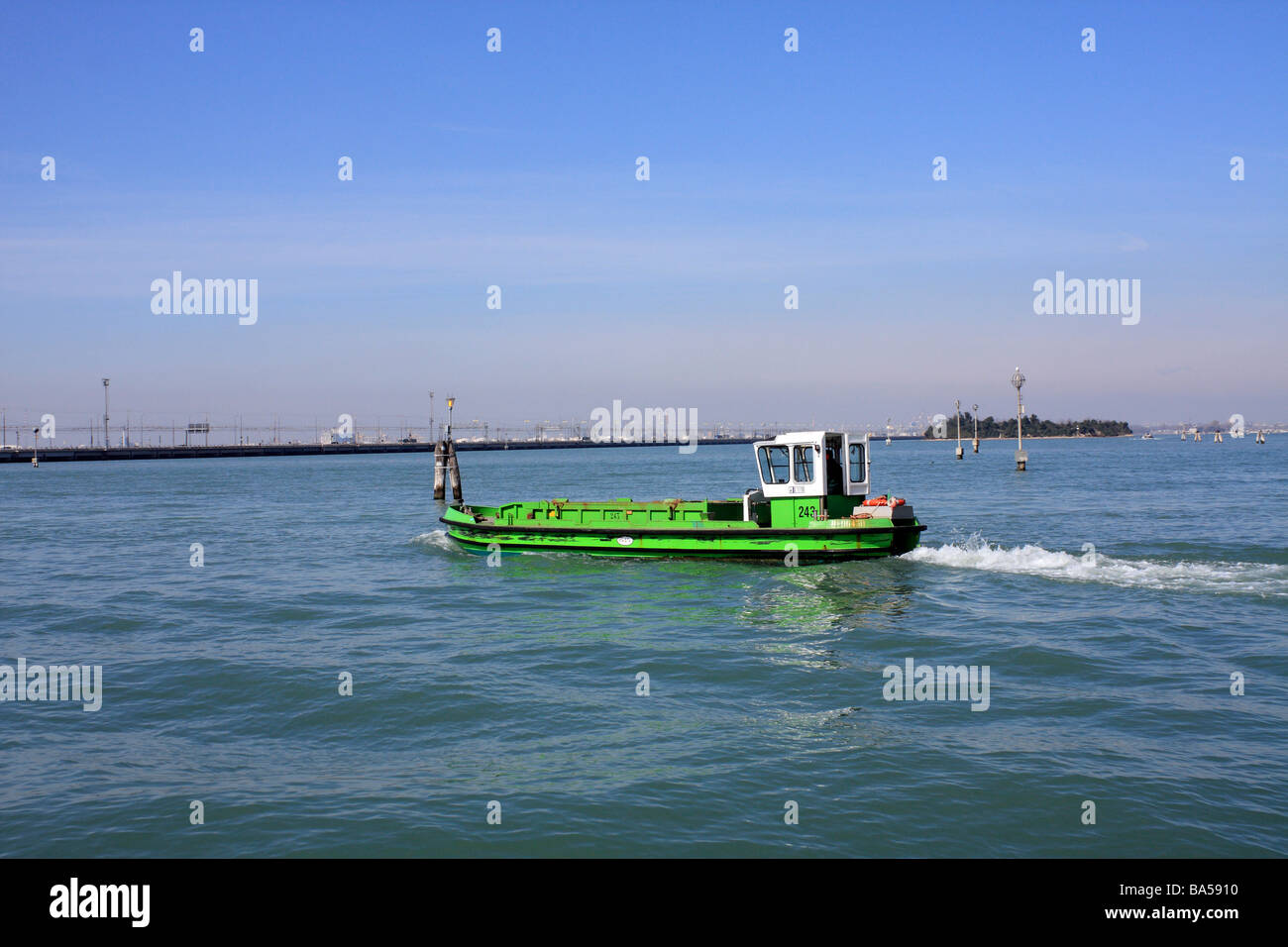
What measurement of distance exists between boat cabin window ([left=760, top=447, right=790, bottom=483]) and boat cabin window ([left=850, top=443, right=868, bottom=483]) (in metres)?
2.37

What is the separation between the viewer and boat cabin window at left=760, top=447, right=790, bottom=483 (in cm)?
3169

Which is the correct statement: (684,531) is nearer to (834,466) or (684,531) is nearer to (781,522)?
(781,522)

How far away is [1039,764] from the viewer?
12547mm

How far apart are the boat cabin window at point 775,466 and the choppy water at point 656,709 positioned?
3.37m

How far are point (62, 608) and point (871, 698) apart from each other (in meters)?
23.4

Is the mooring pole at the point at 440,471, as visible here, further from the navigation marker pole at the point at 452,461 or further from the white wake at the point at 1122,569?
the white wake at the point at 1122,569

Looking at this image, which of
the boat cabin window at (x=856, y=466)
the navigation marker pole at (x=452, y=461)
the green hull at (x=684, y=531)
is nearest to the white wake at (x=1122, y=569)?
the green hull at (x=684, y=531)

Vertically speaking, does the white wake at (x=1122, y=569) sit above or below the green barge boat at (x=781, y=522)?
below

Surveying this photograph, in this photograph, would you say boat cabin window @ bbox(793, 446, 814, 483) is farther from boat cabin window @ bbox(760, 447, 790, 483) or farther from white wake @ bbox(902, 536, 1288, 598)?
white wake @ bbox(902, 536, 1288, 598)

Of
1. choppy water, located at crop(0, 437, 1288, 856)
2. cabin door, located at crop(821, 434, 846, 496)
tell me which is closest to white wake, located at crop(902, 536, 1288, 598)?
choppy water, located at crop(0, 437, 1288, 856)

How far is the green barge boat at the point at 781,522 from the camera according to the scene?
99.4 feet
